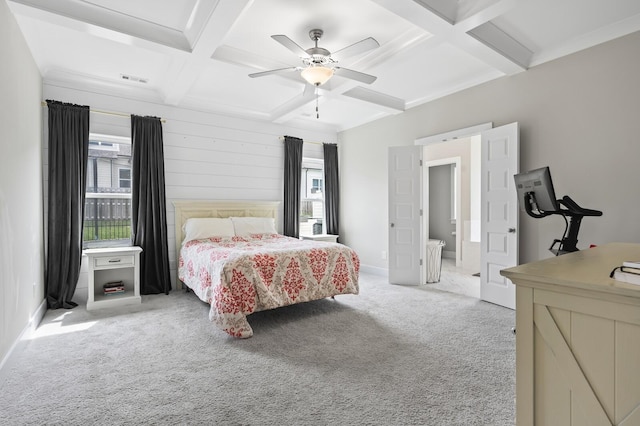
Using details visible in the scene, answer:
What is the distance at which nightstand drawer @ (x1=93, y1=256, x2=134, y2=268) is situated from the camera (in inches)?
144

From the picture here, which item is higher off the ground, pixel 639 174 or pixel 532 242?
pixel 639 174

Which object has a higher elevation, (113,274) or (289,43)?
(289,43)

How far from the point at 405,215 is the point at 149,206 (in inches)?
144

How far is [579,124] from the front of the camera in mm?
3186

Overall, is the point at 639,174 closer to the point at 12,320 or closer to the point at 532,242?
the point at 532,242

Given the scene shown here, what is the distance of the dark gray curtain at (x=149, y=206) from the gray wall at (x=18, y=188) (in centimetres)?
97

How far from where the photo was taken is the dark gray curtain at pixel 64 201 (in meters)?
3.64

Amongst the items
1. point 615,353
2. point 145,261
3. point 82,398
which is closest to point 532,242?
point 615,353

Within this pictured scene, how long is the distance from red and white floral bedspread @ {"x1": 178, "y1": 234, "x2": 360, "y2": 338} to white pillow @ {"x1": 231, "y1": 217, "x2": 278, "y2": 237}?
2.33 ft

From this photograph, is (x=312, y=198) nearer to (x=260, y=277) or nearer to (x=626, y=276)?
(x=260, y=277)

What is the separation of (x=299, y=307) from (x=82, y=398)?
6.88 feet

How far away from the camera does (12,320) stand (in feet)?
7.92

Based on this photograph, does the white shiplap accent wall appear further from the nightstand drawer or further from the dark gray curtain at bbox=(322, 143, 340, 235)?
the dark gray curtain at bbox=(322, 143, 340, 235)

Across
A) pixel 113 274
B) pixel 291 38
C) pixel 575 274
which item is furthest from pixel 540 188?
pixel 113 274
